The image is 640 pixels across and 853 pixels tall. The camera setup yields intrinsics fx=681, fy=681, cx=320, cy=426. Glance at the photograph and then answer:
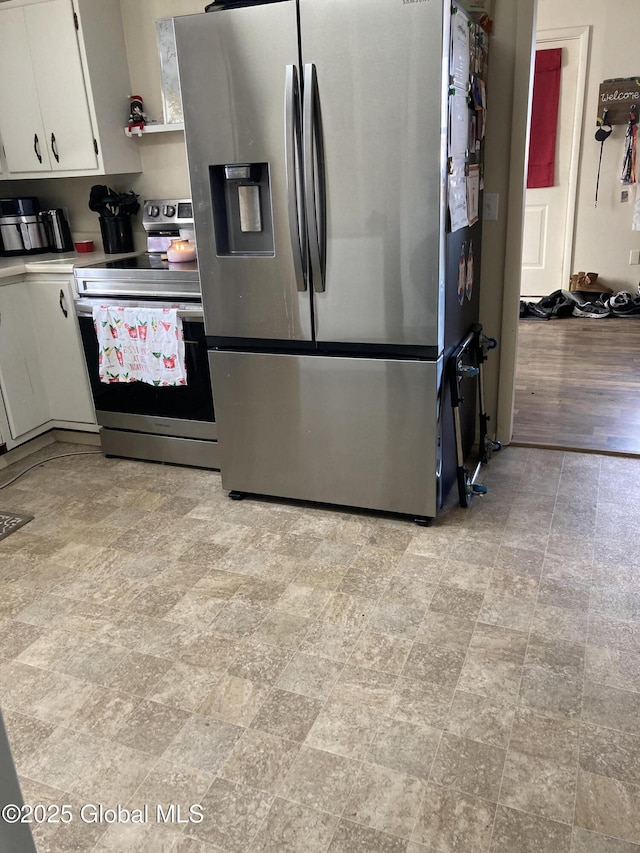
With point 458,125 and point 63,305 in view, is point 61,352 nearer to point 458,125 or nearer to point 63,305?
point 63,305

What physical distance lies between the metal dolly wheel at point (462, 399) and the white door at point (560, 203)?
2.56 meters

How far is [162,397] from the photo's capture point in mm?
3195

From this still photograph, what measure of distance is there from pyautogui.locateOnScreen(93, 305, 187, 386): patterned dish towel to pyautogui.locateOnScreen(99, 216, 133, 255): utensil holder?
25.0 inches

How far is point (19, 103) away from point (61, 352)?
128 cm

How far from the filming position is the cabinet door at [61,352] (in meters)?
3.34

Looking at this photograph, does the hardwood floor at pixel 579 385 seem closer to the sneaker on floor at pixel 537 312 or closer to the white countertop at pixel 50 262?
the sneaker on floor at pixel 537 312

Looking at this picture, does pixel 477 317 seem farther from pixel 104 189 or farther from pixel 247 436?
pixel 104 189

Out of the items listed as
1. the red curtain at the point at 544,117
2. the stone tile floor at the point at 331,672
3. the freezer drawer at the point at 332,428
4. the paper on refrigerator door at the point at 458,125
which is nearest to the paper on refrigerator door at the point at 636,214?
the red curtain at the point at 544,117

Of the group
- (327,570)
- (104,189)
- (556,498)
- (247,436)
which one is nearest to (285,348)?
(247,436)

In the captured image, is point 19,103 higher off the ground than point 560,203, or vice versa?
point 19,103

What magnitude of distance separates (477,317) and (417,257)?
0.92 meters

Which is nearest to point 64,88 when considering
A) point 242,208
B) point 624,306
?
point 242,208

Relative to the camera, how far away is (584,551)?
245 centimetres

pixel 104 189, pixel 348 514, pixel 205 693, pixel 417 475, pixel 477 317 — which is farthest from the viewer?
pixel 104 189
